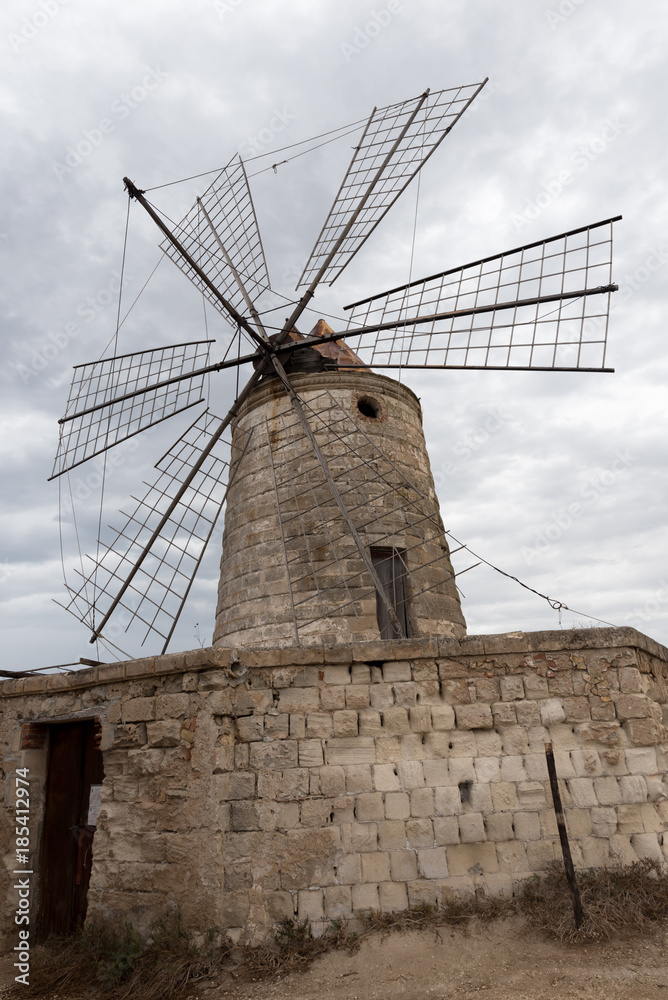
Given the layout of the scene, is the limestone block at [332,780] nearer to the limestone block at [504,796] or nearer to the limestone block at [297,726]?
the limestone block at [297,726]

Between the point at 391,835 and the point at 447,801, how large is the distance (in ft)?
1.44

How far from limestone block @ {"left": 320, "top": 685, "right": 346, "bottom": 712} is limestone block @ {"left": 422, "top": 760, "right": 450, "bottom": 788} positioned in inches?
27.5

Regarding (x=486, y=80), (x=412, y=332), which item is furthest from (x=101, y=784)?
(x=486, y=80)

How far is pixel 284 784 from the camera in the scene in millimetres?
4254

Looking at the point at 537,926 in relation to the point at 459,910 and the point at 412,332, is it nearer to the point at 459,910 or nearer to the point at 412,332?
the point at 459,910

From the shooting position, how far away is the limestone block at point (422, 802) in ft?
13.9

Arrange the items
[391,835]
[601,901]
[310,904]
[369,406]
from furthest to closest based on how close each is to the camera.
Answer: [369,406]
[391,835]
[310,904]
[601,901]

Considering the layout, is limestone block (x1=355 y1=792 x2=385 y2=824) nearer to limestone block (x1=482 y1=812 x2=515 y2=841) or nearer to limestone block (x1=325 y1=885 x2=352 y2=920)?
limestone block (x1=325 y1=885 x2=352 y2=920)

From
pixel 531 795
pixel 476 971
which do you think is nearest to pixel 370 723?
pixel 531 795

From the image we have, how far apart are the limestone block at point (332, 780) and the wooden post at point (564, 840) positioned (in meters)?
1.37

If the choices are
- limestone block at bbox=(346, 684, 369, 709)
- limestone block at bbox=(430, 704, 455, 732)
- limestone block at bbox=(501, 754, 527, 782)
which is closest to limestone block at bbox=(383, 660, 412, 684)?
limestone block at bbox=(346, 684, 369, 709)

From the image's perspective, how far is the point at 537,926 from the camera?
3.86m

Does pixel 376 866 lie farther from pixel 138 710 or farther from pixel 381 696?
pixel 138 710

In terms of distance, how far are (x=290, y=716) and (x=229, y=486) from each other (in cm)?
424
